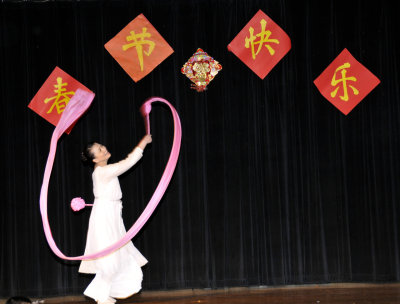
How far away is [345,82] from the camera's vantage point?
4809 millimetres

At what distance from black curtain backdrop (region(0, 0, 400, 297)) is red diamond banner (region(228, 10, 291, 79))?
108 millimetres

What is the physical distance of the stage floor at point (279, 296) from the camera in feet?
13.5

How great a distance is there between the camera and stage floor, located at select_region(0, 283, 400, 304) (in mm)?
4121

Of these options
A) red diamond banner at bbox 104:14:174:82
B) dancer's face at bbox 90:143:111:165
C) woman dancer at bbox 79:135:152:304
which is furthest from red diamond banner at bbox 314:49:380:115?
dancer's face at bbox 90:143:111:165

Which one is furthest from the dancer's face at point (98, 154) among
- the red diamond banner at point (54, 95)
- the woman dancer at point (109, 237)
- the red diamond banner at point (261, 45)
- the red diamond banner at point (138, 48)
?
the red diamond banner at point (261, 45)

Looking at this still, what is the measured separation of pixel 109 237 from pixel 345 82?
274cm

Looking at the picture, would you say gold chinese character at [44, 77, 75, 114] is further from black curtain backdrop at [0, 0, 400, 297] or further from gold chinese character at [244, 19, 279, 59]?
gold chinese character at [244, 19, 279, 59]

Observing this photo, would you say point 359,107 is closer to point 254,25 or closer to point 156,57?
point 254,25

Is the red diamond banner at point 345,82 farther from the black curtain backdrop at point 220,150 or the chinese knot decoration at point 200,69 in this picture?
the chinese knot decoration at point 200,69

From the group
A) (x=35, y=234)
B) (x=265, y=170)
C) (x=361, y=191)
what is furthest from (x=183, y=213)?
(x=361, y=191)

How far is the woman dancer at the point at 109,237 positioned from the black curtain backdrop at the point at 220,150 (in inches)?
29.7

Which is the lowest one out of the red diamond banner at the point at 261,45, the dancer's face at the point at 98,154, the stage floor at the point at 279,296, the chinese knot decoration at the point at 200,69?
the stage floor at the point at 279,296

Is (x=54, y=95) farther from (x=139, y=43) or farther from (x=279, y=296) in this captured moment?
(x=279, y=296)

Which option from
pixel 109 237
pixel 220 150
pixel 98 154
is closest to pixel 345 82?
pixel 220 150
